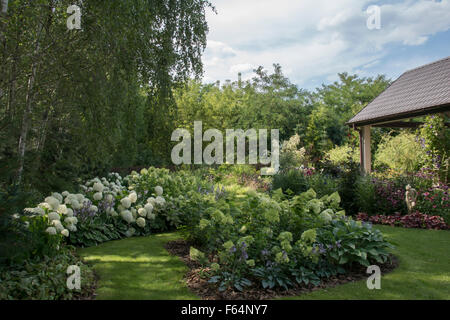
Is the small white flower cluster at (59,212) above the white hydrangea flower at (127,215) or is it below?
above

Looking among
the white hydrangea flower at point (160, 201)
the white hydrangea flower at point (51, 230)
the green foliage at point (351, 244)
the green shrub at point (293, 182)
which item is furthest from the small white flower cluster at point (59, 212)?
the green shrub at point (293, 182)

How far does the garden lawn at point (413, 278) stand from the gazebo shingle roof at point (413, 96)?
470 cm

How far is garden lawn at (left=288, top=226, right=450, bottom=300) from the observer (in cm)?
328

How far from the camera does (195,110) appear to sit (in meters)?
15.8

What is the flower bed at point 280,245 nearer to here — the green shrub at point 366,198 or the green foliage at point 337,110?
the green shrub at point 366,198

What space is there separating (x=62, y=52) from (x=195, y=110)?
33.3ft

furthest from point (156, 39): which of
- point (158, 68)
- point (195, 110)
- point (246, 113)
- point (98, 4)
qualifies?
point (246, 113)

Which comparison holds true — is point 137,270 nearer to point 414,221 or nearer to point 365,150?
point 414,221

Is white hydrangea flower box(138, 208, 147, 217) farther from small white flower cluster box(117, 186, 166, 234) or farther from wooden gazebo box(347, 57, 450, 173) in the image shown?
wooden gazebo box(347, 57, 450, 173)

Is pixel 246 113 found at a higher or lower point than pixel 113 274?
higher

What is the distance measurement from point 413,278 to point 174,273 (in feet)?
9.33

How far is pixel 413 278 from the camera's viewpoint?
3.77 metres

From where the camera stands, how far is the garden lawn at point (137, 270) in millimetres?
3293
